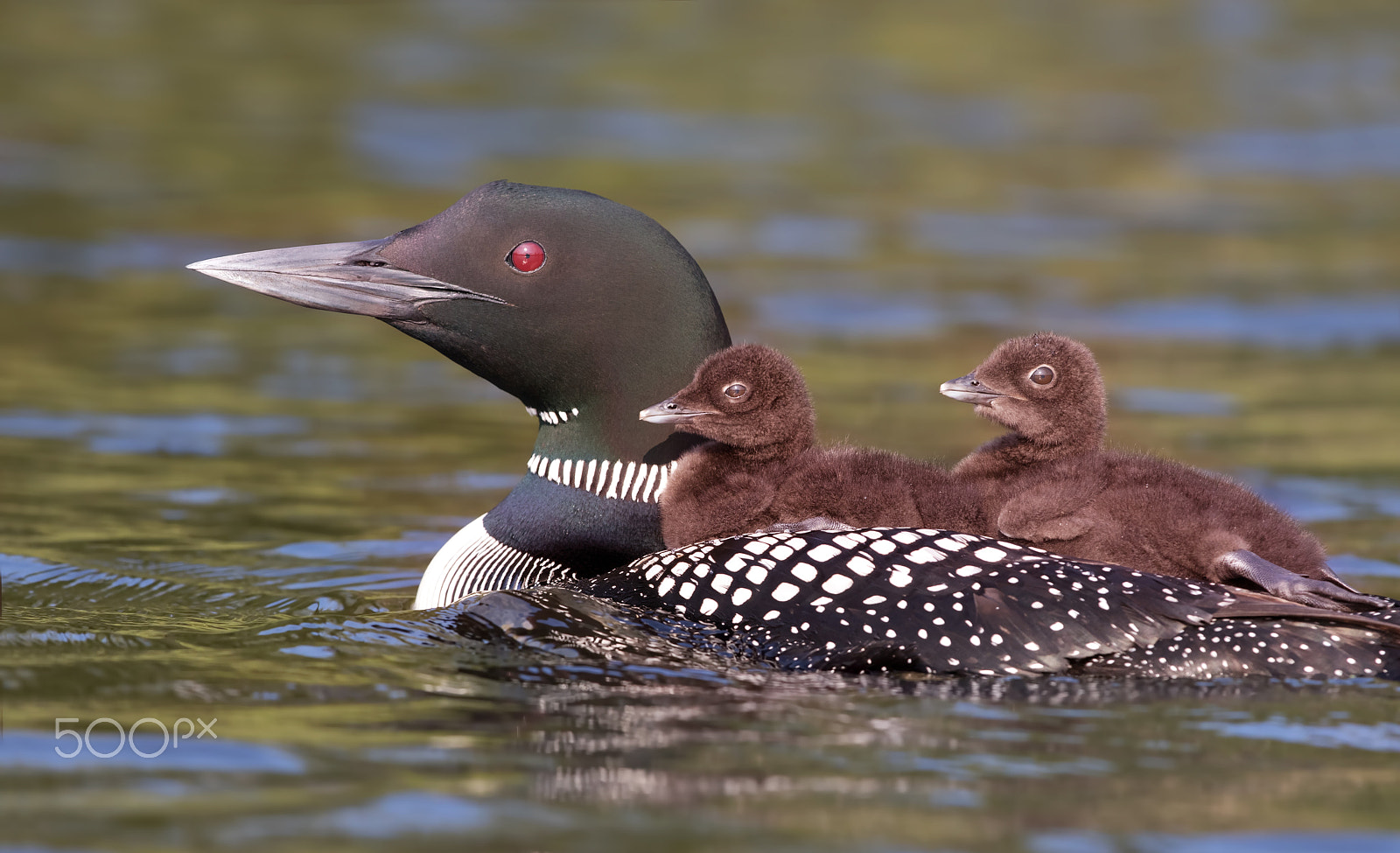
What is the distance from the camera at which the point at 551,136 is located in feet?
44.8

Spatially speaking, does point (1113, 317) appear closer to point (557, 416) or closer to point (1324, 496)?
point (1324, 496)

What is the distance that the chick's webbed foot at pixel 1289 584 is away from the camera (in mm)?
4008

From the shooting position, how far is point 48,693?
155 inches

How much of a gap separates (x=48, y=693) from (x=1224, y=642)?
7.75 ft

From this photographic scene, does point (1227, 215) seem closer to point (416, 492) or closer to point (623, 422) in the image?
point (416, 492)

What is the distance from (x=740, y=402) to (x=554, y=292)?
0.59 m

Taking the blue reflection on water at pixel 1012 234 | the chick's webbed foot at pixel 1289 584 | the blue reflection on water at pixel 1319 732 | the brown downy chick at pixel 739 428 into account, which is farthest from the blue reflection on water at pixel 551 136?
the blue reflection on water at pixel 1319 732

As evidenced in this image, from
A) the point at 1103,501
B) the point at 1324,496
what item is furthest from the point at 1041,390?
the point at 1324,496

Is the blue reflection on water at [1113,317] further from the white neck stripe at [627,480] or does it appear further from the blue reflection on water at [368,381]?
the white neck stripe at [627,480]

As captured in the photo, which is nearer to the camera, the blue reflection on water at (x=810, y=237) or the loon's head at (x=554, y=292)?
the loon's head at (x=554, y=292)

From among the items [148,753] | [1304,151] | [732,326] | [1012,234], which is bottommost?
[148,753]

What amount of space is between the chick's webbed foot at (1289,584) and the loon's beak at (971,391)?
63 cm

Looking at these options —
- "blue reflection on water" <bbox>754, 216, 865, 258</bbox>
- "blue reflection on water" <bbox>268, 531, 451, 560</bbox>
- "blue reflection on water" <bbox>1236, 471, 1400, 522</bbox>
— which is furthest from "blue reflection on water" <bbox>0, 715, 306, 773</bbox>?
"blue reflection on water" <bbox>754, 216, 865, 258</bbox>

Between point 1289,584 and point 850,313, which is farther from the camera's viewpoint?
point 850,313
